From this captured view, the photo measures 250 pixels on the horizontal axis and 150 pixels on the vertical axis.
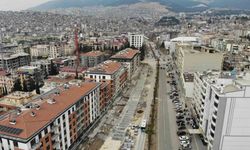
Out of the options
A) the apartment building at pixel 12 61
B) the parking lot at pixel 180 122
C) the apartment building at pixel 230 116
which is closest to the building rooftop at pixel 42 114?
the parking lot at pixel 180 122

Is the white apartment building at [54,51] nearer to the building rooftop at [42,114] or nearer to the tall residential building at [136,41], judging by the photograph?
the tall residential building at [136,41]

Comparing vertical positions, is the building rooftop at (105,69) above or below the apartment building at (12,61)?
above

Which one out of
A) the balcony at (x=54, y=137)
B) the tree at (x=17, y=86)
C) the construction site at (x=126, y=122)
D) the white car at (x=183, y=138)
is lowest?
the construction site at (x=126, y=122)

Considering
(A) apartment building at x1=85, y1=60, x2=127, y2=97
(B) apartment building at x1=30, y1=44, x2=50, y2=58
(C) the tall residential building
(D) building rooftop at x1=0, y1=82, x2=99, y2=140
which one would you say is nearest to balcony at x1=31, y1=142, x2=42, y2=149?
(D) building rooftop at x1=0, y1=82, x2=99, y2=140

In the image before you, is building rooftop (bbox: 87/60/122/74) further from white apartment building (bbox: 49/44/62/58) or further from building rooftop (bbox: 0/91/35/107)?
white apartment building (bbox: 49/44/62/58)

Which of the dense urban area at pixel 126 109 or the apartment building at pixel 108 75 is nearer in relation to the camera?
the dense urban area at pixel 126 109

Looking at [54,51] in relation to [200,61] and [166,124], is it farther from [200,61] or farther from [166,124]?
[166,124]

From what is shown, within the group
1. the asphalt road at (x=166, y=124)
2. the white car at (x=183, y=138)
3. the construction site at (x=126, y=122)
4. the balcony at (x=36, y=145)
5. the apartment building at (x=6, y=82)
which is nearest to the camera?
the balcony at (x=36, y=145)

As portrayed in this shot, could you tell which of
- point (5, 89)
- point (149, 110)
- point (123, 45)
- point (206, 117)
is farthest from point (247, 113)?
point (123, 45)
